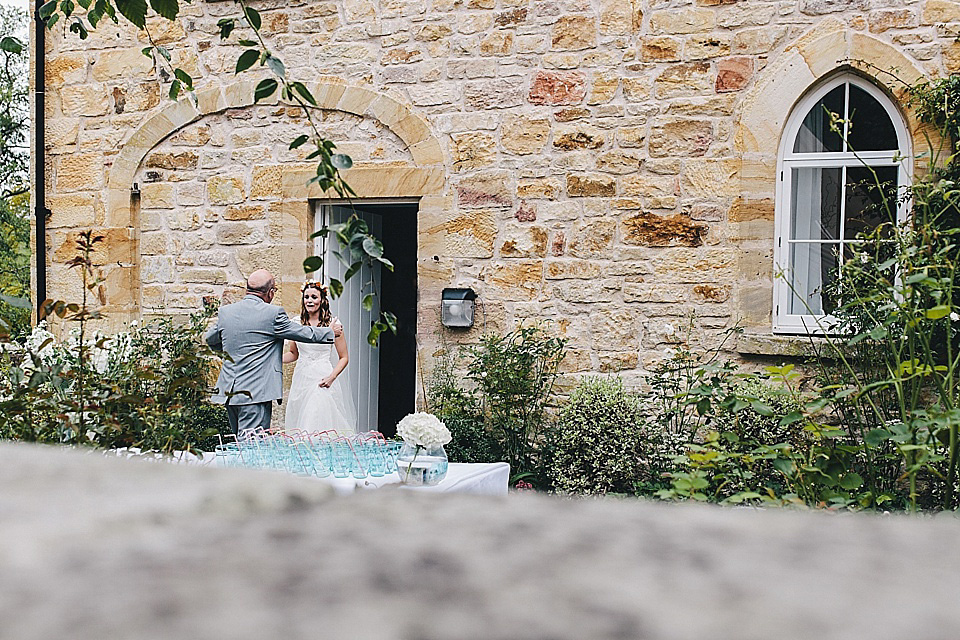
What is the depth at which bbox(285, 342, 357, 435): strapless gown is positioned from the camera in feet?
24.7

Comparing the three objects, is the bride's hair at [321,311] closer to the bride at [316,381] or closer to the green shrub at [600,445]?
the bride at [316,381]

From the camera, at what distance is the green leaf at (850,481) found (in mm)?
3494

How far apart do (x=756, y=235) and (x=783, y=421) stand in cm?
368

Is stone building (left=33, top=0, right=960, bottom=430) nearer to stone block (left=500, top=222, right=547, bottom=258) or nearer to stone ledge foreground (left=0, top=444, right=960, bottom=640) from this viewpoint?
stone block (left=500, top=222, right=547, bottom=258)

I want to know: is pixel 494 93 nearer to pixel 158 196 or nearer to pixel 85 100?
pixel 158 196

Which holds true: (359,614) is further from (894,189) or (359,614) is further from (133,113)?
(133,113)

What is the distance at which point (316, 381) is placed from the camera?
7.70 metres

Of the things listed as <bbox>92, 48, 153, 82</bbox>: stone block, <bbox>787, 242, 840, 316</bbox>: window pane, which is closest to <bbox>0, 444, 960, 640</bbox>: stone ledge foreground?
<bbox>787, 242, 840, 316</bbox>: window pane

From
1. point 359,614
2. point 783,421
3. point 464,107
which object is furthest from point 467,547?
point 464,107

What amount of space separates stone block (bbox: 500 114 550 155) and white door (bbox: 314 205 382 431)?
60.2 inches

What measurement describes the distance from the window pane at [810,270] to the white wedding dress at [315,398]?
3399mm

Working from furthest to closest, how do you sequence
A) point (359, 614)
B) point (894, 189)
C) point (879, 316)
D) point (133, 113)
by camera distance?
point (133, 113), point (894, 189), point (879, 316), point (359, 614)

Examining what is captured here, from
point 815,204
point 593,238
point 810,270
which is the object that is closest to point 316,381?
point 593,238

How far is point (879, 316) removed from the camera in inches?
237
